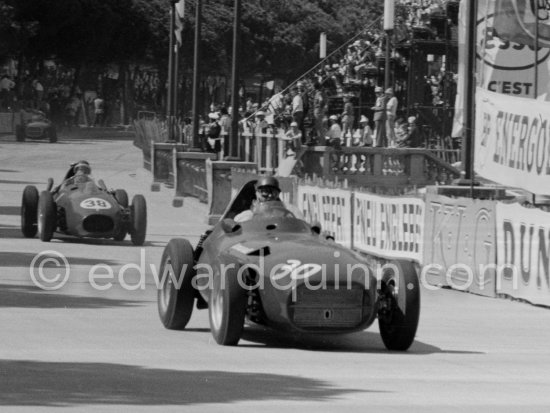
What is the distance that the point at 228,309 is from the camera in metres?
13.4

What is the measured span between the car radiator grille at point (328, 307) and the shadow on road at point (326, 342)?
483 mm

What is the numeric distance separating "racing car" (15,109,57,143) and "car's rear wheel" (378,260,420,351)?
56149 mm

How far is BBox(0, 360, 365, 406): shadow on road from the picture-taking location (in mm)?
10492

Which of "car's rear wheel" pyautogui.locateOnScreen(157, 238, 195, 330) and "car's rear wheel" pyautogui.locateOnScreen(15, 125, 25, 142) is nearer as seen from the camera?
"car's rear wheel" pyautogui.locateOnScreen(157, 238, 195, 330)

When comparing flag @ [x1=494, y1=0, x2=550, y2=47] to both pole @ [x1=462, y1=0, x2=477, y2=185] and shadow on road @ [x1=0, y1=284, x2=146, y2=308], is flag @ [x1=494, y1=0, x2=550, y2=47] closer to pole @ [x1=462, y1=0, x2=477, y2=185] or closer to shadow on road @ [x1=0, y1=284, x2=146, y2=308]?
pole @ [x1=462, y1=0, x2=477, y2=185]

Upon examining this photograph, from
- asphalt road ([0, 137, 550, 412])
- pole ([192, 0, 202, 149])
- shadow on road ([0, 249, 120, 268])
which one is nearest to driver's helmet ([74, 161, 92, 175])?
shadow on road ([0, 249, 120, 268])

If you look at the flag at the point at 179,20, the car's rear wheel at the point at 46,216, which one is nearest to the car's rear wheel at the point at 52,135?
the flag at the point at 179,20

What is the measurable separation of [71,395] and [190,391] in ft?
2.71

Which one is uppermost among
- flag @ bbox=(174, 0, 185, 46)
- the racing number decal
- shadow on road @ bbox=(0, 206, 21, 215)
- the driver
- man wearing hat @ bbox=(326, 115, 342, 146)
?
flag @ bbox=(174, 0, 185, 46)

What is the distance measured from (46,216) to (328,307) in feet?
40.6

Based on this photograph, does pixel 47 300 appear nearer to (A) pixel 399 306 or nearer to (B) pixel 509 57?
(A) pixel 399 306

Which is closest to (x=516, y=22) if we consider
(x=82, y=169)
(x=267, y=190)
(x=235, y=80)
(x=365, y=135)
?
(x=82, y=169)

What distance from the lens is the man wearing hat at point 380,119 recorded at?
128 ft

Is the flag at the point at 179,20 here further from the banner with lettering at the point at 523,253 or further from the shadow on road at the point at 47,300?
the shadow on road at the point at 47,300
